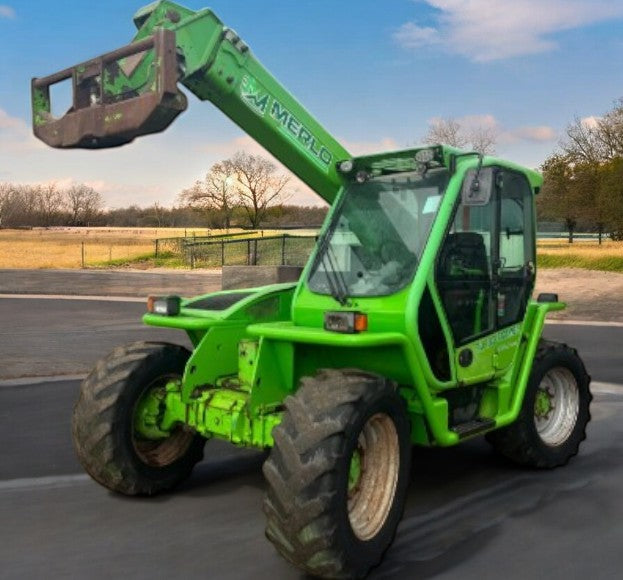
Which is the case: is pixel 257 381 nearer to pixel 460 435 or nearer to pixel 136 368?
pixel 136 368

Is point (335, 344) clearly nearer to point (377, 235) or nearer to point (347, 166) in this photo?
point (377, 235)

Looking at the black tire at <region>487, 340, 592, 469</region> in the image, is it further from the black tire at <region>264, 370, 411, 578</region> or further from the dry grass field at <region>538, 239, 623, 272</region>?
the dry grass field at <region>538, 239, 623, 272</region>

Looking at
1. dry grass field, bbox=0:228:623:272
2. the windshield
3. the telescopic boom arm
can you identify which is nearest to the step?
the windshield

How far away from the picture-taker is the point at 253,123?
603cm

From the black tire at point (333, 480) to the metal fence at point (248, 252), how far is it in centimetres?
2958

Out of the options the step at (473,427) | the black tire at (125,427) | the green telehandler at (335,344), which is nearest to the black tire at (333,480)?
the green telehandler at (335,344)

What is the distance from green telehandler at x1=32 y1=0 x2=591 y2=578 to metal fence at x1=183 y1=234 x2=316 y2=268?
27.9 metres

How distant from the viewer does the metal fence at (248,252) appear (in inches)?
1382

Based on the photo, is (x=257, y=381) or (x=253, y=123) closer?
(x=257, y=381)

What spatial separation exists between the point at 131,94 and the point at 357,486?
3.25m

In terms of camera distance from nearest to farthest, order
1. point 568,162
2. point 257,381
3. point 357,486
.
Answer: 1. point 357,486
2. point 257,381
3. point 568,162

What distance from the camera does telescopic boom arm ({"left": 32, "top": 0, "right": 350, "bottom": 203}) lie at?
17.1ft

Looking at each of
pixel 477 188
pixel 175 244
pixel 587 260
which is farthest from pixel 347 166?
pixel 175 244

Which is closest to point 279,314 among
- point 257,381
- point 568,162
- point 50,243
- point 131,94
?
point 257,381
